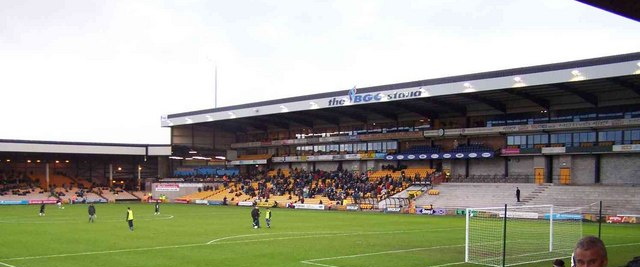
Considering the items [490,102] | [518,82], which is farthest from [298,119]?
[518,82]

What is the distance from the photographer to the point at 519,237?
106ft

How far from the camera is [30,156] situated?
90.4 metres

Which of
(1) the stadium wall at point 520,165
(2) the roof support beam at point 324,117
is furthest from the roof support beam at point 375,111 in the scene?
(1) the stadium wall at point 520,165

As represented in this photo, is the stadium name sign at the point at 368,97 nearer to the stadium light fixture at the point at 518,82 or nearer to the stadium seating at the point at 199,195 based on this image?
the stadium light fixture at the point at 518,82

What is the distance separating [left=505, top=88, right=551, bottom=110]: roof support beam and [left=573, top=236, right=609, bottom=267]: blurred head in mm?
56899

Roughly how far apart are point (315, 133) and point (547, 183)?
119ft

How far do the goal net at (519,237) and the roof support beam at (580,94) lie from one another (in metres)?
14.7

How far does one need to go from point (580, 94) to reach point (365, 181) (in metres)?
27.7

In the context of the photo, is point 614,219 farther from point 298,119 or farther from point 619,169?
point 298,119

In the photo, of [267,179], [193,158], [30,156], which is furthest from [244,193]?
[30,156]

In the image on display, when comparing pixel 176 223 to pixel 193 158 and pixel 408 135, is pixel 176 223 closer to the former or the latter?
pixel 408 135

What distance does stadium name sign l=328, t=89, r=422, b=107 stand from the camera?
6450 centimetres

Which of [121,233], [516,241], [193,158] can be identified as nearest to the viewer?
[516,241]

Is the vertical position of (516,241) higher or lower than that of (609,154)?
lower
